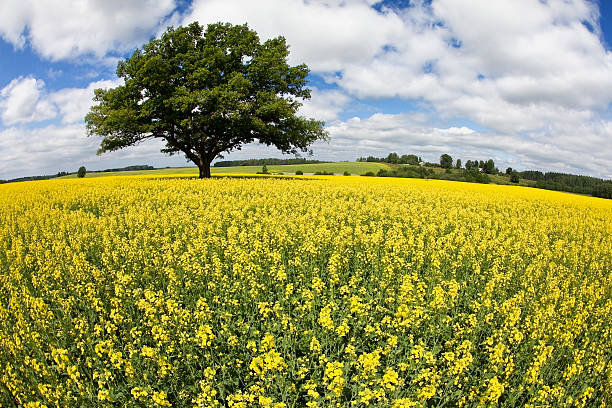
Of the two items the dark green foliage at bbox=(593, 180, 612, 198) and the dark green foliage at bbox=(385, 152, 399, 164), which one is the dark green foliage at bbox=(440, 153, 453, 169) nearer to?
the dark green foliage at bbox=(385, 152, 399, 164)

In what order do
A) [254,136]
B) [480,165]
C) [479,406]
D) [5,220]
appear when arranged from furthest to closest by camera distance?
[480,165] → [254,136] → [5,220] → [479,406]

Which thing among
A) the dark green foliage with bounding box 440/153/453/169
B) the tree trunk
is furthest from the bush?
the tree trunk

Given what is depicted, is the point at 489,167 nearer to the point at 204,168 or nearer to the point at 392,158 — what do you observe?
the point at 392,158

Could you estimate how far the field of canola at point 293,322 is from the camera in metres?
3.43

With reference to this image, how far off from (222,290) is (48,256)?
396cm

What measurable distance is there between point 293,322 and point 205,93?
23.9 metres

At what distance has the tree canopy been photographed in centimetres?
2567

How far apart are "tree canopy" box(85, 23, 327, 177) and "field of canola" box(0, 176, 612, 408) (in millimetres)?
16985

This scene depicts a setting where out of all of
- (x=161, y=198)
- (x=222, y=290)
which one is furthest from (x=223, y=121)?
(x=222, y=290)

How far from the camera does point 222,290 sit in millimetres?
5352

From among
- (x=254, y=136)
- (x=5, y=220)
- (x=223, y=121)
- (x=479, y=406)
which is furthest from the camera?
(x=254, y=136)

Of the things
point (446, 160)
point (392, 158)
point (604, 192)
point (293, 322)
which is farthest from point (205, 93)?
point (446, 160)

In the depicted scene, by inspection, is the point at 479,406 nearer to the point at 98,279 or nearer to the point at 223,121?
the point at 98,279

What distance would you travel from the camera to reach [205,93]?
81.9 feet
